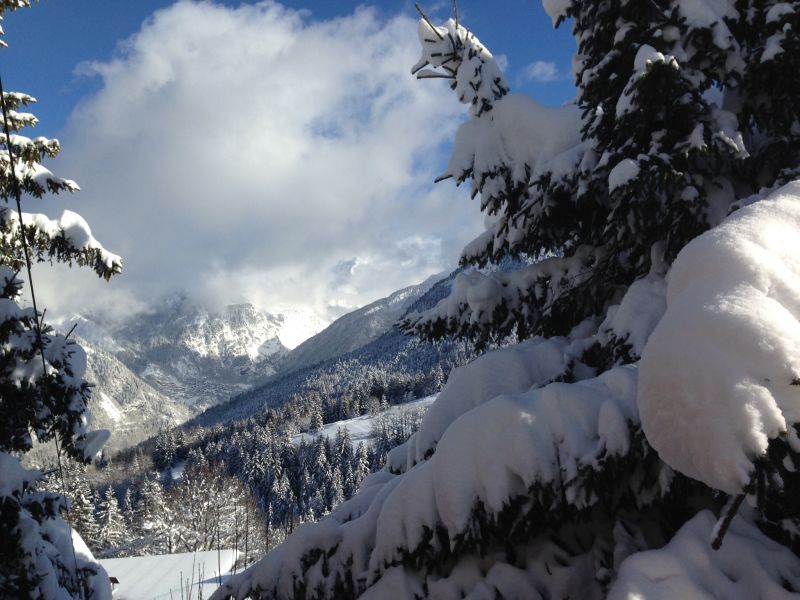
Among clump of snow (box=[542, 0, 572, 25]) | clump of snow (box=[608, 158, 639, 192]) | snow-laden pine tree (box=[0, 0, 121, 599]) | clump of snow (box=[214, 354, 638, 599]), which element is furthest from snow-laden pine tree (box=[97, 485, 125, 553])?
clump of snow (box=[608, 158, 639, 192])

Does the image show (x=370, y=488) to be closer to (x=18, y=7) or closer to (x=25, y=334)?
(x=25, y=334)

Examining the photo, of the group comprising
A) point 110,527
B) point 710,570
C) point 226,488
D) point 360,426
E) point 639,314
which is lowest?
point 110,527

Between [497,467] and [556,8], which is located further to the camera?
[556,8]

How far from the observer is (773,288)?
4.10ft

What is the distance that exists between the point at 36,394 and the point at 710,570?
20.9ft

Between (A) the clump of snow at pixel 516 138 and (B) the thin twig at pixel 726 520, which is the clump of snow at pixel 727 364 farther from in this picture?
(A) the clump of snow at pixel 516 138

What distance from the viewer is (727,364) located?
1.14 meters

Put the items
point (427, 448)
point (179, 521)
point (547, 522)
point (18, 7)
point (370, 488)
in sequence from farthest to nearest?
point (179, 521) < point (18, 7) < point (370, 488) < point (427, 448) < point (547, 522)

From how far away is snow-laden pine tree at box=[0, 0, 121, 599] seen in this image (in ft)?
16.3

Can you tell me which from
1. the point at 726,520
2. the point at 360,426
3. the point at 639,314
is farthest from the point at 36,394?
the point at 360,426

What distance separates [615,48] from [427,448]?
318cm

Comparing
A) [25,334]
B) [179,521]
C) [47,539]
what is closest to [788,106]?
[25,334]

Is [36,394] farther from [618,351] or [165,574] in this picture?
[165,574]

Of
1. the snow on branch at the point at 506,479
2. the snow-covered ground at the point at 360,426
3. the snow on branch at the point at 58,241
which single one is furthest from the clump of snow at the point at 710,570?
the snow-covered ground at the point at 360,426
